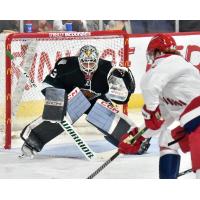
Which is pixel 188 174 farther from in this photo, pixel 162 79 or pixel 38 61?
pixel 38 61

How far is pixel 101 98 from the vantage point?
11.5 feet

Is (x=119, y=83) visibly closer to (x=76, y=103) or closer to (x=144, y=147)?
(x=76, y=103)

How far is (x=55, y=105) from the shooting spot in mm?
3400

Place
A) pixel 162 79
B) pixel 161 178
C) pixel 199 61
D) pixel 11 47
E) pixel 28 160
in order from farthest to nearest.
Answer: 1. pixel 199 61
2. pixel 11 47
3. pixel 28 160
4. pixel 161 178
5. pixel 162 79

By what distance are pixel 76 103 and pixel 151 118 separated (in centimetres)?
113

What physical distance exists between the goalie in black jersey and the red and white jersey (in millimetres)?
1052

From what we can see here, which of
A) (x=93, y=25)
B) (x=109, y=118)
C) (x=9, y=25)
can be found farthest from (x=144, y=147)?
(x=9, y=25)

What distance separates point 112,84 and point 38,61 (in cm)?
85

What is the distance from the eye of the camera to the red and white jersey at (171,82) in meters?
2.29

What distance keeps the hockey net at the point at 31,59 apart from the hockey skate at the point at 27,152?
0.95ft

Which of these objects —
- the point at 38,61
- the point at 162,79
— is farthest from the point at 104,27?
the point at 162,79

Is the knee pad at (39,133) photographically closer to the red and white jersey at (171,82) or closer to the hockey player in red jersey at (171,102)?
the hockey player in red jersey at (171,102)

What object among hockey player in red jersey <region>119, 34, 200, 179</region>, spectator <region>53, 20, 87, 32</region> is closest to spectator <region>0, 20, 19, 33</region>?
spectator <region>53, 20, 87, 32</region>

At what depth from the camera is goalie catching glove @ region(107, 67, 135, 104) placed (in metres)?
A: 3.44
